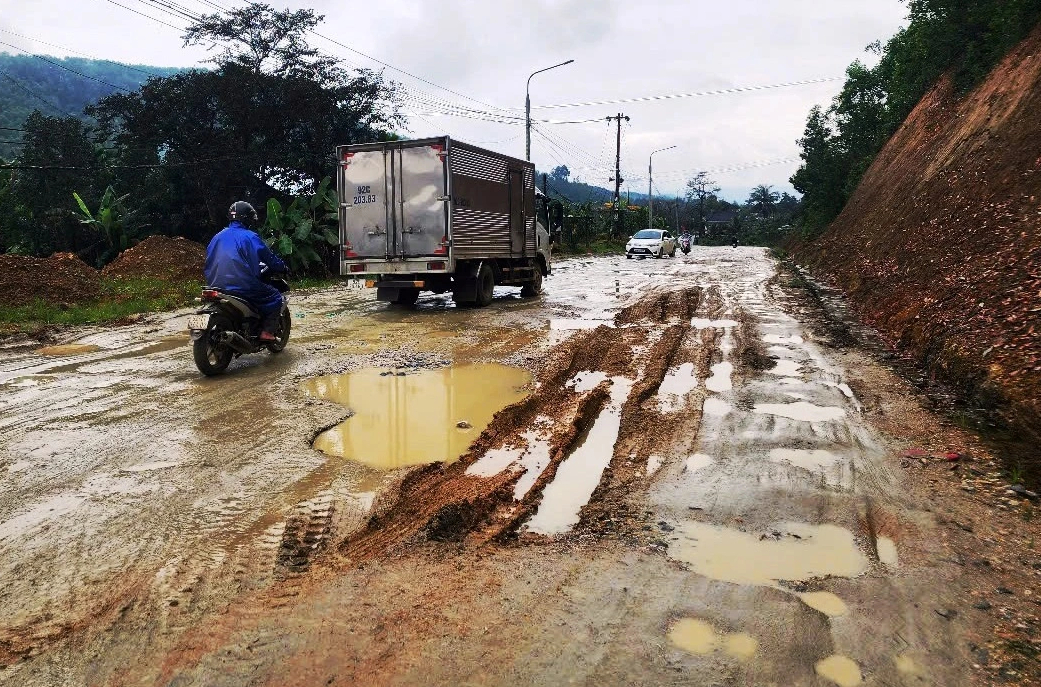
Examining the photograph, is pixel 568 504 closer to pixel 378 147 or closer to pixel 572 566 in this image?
pixel 572 566

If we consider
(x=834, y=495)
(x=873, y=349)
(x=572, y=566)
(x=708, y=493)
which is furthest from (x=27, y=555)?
(x=873, y=349)

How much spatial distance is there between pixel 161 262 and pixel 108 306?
6.69 metres

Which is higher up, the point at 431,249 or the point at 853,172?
the point at 853,172

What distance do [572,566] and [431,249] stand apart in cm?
1008

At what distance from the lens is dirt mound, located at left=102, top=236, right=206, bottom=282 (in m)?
19.5

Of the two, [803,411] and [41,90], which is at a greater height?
[41,90]

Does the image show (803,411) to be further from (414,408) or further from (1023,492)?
(414,408)

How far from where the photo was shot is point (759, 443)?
524cm

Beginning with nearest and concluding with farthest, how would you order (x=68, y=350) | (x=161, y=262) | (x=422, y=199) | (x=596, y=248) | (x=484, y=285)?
(x=68, y=350) → (x=422, y=199) → (x=484, y=285) → (x=161, y=262) → (x=596, y=248)

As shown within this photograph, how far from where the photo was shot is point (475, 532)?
377 cm

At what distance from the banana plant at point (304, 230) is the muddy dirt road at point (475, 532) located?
1356cm

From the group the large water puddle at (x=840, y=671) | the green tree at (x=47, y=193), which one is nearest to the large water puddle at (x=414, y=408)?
the large water puddle at (x=840, y=671)

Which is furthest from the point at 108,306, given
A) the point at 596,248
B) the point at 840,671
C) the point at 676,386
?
the point at 596,248

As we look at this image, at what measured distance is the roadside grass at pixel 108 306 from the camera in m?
11.8
